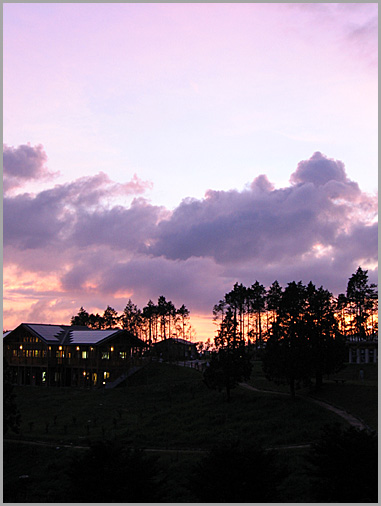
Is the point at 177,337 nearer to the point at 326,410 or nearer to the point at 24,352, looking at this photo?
the point at 24,352

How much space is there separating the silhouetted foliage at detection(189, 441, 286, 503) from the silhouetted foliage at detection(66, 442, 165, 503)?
86.1 inches

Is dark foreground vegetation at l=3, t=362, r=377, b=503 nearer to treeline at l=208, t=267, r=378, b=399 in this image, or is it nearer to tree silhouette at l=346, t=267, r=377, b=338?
treeline at l=208, t=267, r=378, b=399

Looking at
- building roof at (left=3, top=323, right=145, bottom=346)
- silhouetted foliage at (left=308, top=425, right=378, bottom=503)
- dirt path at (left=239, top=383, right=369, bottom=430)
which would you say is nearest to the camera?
silhouetted foliage at (left=308, top=425, right=378, bottom=503)

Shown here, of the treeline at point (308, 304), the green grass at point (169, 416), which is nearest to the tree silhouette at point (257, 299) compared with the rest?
the treeline at point (308, 304)

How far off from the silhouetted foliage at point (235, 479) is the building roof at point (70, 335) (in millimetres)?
58592

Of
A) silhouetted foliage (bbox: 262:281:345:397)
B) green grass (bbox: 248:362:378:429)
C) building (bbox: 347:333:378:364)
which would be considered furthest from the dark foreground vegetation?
building (bbox: 347:333:378:364)

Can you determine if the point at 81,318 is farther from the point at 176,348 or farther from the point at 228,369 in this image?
the point at 228,369

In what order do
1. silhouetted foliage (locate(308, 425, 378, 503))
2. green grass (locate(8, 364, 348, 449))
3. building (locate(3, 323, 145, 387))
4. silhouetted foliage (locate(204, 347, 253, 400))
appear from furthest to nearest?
1. building (locate(3, 323, 145, 387))
2. silhouetted foliage (locate(204, 347, 253, 400))
3. green grass (locate(8, 364, 348, 449))
4. silhouetted foliage (locate(308, 425, 378, 503))

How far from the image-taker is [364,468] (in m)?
20.9

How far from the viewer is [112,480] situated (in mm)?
21969

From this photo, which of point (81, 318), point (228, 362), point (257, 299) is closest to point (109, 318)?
point (81, 318)

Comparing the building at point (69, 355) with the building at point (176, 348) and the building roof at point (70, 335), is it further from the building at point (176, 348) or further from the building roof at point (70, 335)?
the building at point (176, 348)

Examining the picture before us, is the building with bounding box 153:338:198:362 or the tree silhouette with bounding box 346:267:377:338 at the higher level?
the tree silhouette with bounding box 346:267:377:338

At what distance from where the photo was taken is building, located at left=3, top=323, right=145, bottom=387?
77688 millimetres
